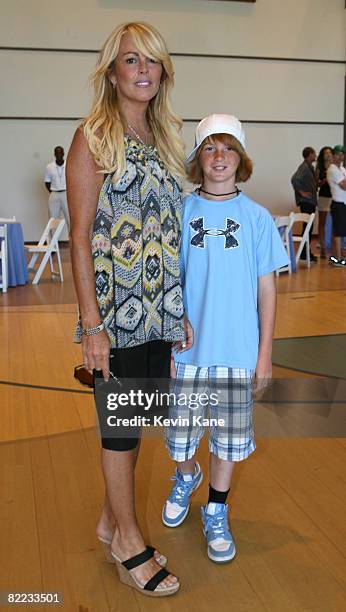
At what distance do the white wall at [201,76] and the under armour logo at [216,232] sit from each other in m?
9.19

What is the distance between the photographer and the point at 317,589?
5.47 feet

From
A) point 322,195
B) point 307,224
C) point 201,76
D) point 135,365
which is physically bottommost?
point 135,365

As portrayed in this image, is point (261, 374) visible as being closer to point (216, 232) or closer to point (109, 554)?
point (216, 232)

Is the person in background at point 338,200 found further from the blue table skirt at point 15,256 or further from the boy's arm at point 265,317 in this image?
the boy's arm at point 265,317

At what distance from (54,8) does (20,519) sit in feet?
32.2

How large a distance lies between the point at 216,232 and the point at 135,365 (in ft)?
1.42

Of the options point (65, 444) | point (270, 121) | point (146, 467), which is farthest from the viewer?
point (270, 121)

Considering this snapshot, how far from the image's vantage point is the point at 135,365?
1.63 metres

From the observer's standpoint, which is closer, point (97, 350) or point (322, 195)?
point (97, 350)

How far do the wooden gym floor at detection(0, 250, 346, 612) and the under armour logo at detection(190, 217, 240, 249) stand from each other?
2.93 feet

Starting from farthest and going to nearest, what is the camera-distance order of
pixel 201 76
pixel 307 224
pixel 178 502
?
pixel 201 76 < pixel 307 224 < pixel 178 502

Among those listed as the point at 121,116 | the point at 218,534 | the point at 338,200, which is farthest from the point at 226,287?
the point at 338,200

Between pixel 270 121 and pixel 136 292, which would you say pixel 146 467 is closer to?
pixel 136 292

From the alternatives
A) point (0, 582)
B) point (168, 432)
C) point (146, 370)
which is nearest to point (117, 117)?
point (146, 370)
